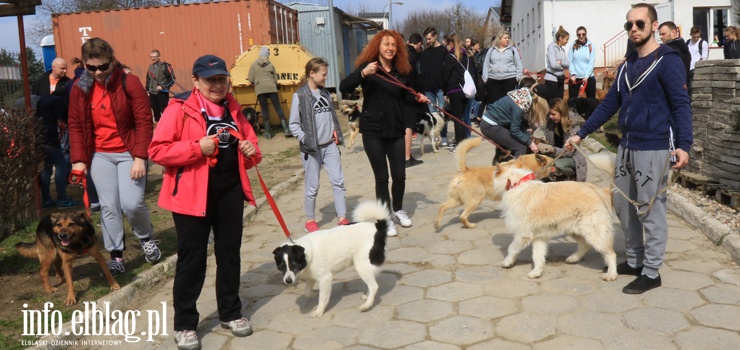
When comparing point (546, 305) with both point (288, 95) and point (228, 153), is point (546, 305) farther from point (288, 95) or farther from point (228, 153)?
point (288, 95)

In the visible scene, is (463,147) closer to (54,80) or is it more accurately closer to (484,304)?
(484,304)

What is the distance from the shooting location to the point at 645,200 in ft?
15.0

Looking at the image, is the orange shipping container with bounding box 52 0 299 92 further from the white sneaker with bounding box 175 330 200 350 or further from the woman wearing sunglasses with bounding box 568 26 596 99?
the white sneaker with bounding box 175 330 200 350

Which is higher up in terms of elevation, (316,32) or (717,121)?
(316,32)

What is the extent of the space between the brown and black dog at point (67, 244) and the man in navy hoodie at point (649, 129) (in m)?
4.29

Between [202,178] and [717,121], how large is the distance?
6592 mm

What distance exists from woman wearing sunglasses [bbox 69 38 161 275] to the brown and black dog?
0.77ft

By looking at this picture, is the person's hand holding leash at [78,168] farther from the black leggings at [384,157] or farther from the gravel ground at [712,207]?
the gravel ground at [712,207]

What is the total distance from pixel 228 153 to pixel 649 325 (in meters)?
3.05

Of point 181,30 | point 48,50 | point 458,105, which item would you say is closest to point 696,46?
point 458,105

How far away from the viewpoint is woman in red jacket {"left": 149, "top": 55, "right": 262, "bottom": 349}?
3992mm

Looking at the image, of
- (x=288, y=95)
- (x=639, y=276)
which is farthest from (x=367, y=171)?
(x=639, y=276)

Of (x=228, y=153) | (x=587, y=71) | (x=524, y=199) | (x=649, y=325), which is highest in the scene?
(x=587, y=71)

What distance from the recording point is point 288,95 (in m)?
15.9
